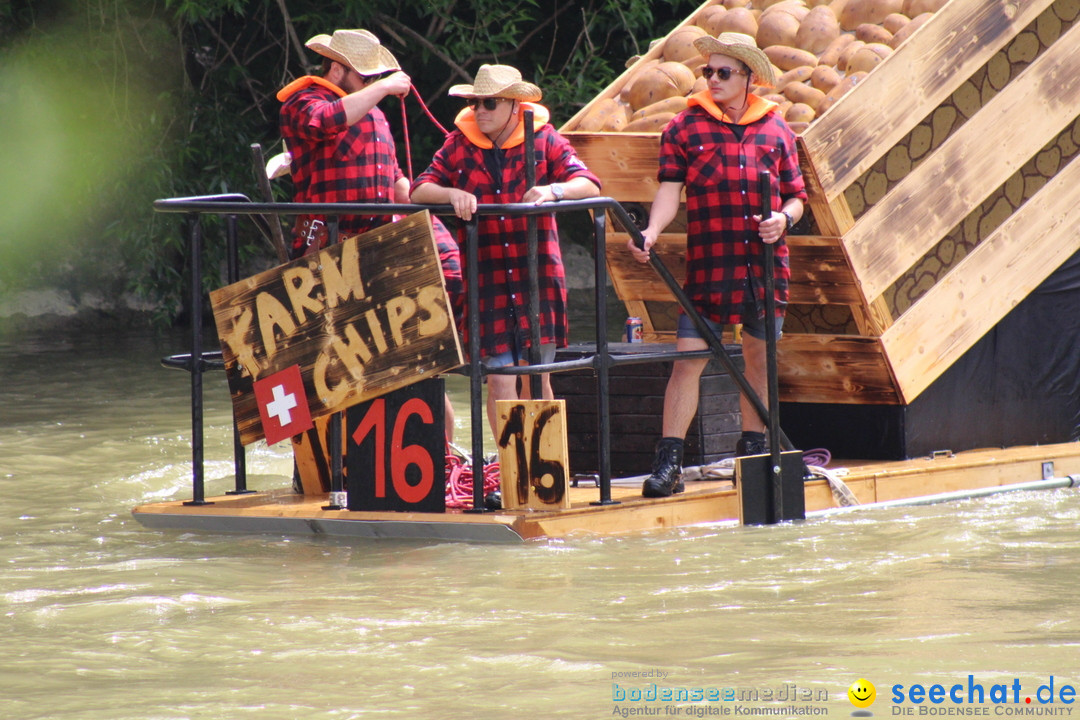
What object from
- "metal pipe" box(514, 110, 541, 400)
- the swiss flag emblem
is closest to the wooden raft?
"metal pipe" box(514, 110, 541, 400)

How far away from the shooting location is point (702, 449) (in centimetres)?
607

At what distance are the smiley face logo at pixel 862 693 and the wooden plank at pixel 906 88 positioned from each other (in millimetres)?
2686

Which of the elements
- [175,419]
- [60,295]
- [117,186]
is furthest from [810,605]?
[60,295]

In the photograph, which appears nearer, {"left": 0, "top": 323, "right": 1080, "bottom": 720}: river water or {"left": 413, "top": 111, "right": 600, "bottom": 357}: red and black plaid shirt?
{"left": 0, "top": 323, "right": 1080, "bottom": 720}: river water

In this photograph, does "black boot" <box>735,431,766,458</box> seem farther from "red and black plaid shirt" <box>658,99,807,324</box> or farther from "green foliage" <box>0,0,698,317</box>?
"green foliage" <box>0,0,698,317</box>

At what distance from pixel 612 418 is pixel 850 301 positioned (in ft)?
3.42

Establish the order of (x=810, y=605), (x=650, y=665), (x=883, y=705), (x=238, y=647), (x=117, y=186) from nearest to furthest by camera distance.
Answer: (x=883, y=705) < (x=650, y=665) < (x=238, y=647) < (x=810, y=605) < (x=117, y=186)

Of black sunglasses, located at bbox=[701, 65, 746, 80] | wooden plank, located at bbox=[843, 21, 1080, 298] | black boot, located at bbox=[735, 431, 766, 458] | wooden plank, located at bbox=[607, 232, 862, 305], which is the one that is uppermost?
black sunglasses, located at bbox=[701, 65, 746, 80]

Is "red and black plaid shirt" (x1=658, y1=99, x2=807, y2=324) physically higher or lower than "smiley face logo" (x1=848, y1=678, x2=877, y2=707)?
higher

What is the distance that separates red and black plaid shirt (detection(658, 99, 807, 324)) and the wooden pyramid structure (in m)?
0.20

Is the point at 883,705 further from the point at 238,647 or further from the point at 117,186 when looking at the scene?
the point at 117,186

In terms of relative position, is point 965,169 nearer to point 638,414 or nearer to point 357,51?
point 638,414

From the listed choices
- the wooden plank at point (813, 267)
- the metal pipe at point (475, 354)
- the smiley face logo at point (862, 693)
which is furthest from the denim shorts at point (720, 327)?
the smiley face logo at point (862, 693)

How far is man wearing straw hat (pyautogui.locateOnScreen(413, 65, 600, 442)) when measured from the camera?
548cm
